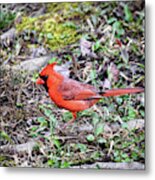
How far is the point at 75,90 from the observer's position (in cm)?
198

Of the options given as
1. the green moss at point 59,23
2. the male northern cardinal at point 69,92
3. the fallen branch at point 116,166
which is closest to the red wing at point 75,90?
the male northern cardinal at point 69,92

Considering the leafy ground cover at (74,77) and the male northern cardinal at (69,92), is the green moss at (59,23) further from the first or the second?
the male northern cardinal at (69,92)

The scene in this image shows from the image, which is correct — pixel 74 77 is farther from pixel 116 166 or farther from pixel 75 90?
pixel 116 166

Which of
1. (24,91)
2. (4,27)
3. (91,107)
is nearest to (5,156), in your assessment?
(24,91)

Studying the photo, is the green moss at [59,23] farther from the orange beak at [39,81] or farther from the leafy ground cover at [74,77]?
the orange beak at [39,81]

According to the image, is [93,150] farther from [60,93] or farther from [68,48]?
[68,48]

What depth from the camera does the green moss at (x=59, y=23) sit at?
6.48 feet

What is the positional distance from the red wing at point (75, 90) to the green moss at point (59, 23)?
0.16m

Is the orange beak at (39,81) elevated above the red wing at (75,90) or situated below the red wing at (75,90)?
above

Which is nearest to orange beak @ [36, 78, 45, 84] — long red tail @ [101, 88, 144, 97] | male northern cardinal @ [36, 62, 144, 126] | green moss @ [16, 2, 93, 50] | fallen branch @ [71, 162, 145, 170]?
male northern cardinal @ [36, 62, 144, 126]

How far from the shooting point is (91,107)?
6.43 ft

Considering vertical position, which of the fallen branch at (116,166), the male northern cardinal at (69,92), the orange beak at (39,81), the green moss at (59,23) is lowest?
the fallen branch at (116,166)

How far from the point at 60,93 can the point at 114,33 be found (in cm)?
34

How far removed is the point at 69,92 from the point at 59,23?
0.29 metres
